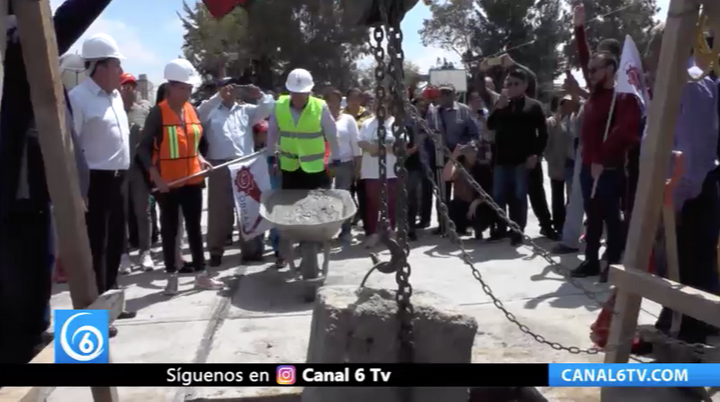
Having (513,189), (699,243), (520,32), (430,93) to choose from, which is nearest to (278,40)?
(520,32)

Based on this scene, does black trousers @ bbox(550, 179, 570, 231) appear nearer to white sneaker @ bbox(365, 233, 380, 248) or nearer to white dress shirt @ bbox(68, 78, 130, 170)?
white sneaker @ bbox(365, 233, 380, 248)

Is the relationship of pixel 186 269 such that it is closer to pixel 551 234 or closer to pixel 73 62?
pixel 73 62

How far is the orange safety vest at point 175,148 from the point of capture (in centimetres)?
586

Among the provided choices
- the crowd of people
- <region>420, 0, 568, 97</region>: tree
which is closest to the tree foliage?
<region>420, 0, 568, 97</region>: tree

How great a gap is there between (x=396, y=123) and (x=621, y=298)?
4.45ft

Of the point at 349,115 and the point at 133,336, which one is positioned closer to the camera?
the point at 133,336

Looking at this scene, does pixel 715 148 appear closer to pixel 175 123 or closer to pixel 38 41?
pixel 38 41

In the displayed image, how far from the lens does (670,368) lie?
281 cm

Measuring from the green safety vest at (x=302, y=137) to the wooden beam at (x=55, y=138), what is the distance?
3.92m

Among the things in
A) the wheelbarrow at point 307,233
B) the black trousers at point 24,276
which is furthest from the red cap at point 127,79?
the black trousers at point 24,276

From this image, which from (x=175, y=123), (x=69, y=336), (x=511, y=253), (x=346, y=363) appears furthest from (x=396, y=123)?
(x=511, y=253)

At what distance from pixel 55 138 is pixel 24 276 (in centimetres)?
97

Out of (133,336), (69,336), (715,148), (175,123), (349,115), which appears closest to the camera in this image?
(69,336)

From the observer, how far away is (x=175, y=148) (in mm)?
5910
